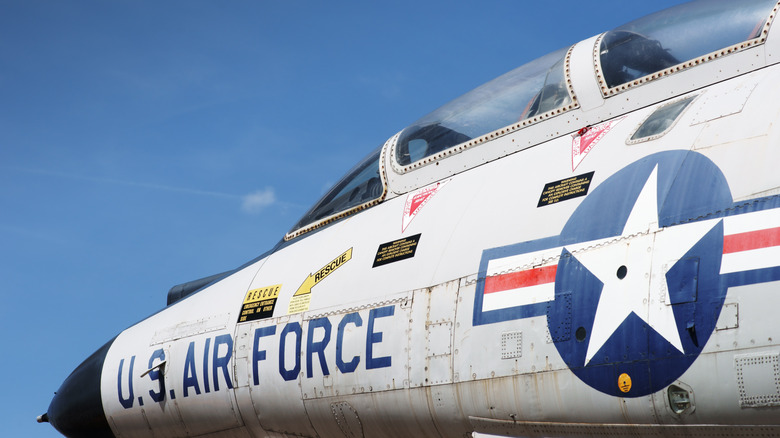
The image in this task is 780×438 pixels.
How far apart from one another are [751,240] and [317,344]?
4069mm

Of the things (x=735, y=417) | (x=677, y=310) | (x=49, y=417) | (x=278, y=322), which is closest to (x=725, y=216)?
(x=677, y=310)

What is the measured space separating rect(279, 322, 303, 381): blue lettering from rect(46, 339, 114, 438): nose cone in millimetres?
2976

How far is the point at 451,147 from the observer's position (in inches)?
313

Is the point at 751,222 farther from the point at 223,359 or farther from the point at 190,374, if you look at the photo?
the point at 190,374

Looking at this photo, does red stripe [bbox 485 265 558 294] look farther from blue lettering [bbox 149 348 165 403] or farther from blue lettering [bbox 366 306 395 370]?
blue lettering [bbox 149 348 165 403]

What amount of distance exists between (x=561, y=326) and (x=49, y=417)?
25.1 ft

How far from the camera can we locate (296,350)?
7699 millimetres

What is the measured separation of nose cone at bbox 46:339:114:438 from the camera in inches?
376

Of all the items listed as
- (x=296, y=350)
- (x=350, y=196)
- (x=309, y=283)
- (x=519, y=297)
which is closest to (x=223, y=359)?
(x=296, y=350)

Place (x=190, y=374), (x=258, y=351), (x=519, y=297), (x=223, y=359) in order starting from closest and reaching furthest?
(x=519, y=297), (x=258, y=351), (x=223, y=359), (x=190, y=374)

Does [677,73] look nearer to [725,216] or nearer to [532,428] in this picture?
[725,216]

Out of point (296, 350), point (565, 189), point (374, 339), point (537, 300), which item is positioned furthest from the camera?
point (296, 350)

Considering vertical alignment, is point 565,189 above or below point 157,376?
above

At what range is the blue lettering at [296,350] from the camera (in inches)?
302
